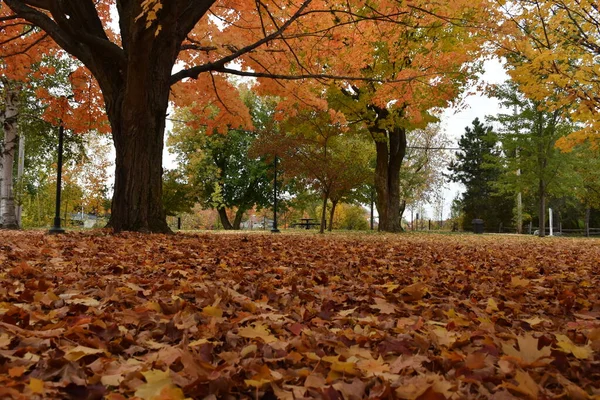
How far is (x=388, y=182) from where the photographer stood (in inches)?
766

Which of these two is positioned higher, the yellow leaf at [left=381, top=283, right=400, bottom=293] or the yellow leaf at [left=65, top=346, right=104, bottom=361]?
the yellow leaf at [left=381, top=283, right=400, bottom=293]

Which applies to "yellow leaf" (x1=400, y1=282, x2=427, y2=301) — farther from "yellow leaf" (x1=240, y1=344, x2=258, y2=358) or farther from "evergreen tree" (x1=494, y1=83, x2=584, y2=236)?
"evergreen tree" (x1=494, y1=83, x2=584, y2=236)

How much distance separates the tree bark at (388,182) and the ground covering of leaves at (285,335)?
48.3 feet

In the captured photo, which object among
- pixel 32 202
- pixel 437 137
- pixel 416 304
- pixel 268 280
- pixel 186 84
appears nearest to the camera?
pixel 416 304

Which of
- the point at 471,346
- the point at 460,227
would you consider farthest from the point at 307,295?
the point at 460,227

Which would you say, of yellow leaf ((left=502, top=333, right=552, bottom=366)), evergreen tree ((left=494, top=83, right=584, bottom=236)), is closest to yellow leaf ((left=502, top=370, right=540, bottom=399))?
yellow leaf ((left=502, top=333, right=552, bottom=366))

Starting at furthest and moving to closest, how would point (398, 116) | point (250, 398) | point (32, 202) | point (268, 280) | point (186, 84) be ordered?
point (32, 202) → point (398, 116) → point (186, 84) → point (268, 280) → point (250, 398)

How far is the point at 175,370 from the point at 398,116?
52.5 ft

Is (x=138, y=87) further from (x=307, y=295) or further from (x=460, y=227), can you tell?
(x=460, y=227)

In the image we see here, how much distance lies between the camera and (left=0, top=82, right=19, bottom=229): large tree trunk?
14.7 metres

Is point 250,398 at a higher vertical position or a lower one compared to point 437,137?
lower

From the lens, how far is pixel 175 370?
1.77 m

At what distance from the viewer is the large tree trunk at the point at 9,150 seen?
1474 cm

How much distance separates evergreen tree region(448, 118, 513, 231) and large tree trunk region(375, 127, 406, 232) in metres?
20.8
